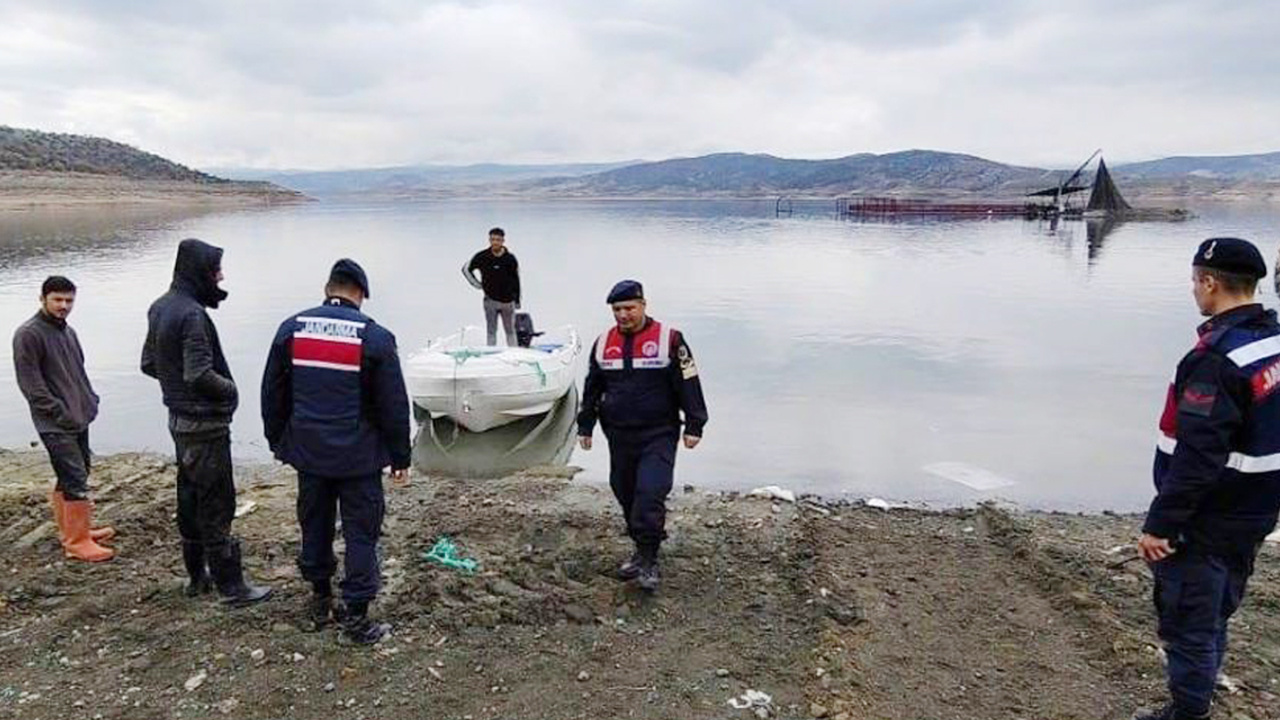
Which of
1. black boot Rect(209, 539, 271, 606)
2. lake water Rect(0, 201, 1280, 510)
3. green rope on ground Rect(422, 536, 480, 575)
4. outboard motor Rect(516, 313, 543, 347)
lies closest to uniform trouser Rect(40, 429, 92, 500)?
black boot Rect(209, 539, 271, 606)

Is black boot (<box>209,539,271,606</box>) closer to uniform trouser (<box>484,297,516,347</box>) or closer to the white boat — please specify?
the white boat

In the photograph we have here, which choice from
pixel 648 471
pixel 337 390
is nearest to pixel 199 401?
pixel 337 390

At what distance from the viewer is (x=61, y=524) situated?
5.55 meters

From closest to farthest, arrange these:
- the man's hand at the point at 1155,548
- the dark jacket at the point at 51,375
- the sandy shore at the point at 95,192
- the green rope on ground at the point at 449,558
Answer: the man's hand at the point at 1155,548 → the dark jacket at the point at 51,375 → the green rope on ground at the point at 449,558 → the sandy shore at the point at 95,192

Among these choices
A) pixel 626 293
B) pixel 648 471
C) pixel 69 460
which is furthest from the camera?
pixel 69 460

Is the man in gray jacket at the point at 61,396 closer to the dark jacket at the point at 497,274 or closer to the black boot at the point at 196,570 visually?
the black boot at the point at 196,570

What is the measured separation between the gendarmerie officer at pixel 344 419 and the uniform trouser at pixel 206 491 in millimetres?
421

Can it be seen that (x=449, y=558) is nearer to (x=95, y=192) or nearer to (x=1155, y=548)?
(x=1155, y=548)

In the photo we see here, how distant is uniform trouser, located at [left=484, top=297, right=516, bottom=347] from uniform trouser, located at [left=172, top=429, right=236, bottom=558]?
278 inches

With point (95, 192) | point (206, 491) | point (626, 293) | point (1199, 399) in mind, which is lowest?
point (206, 491)

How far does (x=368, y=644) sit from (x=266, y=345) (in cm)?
1178

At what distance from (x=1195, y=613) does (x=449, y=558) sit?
386 cm

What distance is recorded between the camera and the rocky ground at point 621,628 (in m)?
4.01

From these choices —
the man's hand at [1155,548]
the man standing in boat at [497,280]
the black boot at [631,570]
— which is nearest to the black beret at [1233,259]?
the man's hand at [1155,548]
